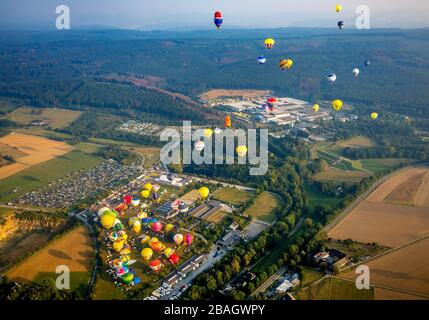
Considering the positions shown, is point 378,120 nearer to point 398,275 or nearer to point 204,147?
point 204,147

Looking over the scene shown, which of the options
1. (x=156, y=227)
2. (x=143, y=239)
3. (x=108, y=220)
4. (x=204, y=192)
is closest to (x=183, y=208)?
(x=204, y=192)

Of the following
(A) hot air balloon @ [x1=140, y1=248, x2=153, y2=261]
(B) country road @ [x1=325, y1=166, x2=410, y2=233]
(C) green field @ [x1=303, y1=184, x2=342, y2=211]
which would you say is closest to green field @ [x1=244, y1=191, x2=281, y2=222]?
(C) green field @ [x1=303, y1=184, x2=342, y2=211]

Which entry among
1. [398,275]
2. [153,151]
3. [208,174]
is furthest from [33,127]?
[398,275]

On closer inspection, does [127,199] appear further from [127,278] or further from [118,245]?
[127,278]

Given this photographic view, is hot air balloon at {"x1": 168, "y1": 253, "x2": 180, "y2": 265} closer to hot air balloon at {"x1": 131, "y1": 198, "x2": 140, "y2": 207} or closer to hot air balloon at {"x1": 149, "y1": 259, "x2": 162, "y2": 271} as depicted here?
hot air balloon at {"x1": 149, "y1": 259, "x2": 162, "y2": 271}

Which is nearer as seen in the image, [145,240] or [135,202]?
[145,240]

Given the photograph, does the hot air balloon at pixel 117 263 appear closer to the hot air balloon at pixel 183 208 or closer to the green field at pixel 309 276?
the hot air balloon at pixel 183 208
